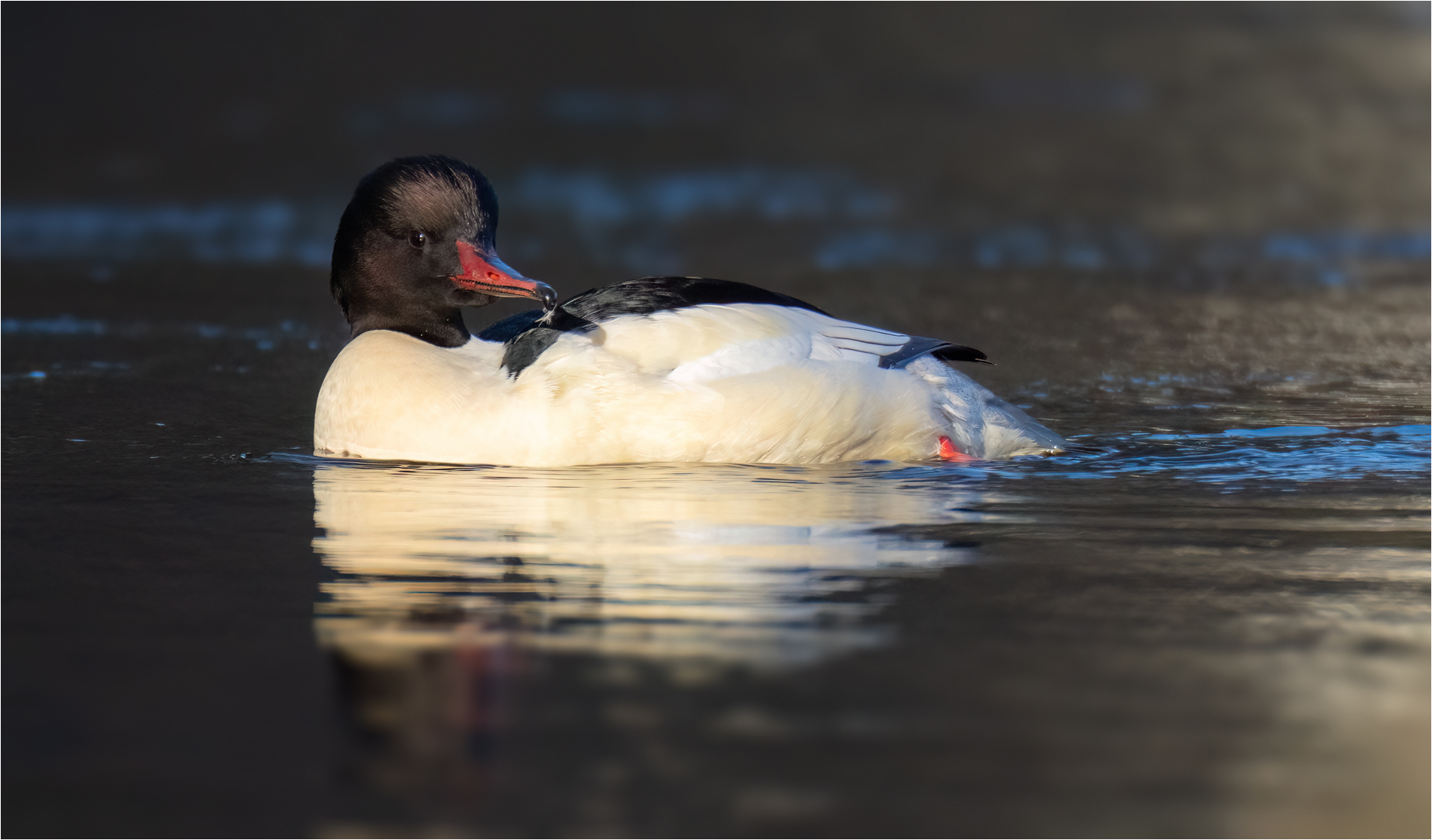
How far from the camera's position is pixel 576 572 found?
13.9 feet

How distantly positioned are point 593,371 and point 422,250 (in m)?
0.95

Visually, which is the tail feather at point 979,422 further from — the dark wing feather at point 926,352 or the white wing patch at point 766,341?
the white wing patch at point 766,341

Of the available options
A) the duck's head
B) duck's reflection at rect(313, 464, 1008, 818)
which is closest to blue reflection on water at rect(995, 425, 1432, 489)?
duck's reflection at rect(313, 464, 1008, 818)

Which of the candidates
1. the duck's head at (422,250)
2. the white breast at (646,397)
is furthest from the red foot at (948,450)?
the duck's head at (422,250)

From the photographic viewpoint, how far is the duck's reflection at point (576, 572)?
10.7 feet

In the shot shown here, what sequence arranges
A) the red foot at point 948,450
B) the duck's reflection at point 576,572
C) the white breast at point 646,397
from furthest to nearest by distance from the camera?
the red foot at point 948,450, the white breast at point 646,397, the duck's reflection at point 576,572

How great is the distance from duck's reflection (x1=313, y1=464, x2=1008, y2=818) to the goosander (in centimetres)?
13

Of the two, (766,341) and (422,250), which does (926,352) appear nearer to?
(766,341)

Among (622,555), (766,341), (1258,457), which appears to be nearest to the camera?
(622,555)

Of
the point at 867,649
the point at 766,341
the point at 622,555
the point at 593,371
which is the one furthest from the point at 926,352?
the point at 867,649

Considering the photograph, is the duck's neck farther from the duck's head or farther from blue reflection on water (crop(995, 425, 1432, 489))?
blue reflection on water (crop(995, 425, 1432, 489))

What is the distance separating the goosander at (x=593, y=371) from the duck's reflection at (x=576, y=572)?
0.13m

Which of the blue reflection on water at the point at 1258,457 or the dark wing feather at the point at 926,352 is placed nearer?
the blue reflection on water at the point at 1258,457

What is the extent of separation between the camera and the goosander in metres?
5.55
